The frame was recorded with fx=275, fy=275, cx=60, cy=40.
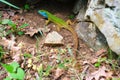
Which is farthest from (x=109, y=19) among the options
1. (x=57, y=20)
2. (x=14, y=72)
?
(x=57, y=20)

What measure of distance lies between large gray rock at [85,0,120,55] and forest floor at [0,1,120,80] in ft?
1.17

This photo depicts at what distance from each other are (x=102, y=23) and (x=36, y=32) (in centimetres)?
132

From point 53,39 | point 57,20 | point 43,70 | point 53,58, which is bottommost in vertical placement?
point 43,70

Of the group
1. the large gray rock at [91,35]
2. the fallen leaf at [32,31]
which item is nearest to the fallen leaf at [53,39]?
the fallen leaf at [32,31]

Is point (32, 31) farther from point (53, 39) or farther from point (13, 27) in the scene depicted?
point (53, 39)

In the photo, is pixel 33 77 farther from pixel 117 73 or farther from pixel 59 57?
pixel 117 73

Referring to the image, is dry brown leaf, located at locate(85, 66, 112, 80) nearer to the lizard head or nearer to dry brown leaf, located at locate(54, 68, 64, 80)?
dry brown leaf, located at locate(54, 68, 64, 80)

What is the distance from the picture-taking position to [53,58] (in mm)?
4125

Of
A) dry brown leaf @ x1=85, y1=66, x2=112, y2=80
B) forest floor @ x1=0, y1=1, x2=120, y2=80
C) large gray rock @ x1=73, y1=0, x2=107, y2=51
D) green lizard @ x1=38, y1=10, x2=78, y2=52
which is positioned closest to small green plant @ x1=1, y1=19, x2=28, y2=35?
forest floor @ x1=0, y1=1, x2=120, y2=80

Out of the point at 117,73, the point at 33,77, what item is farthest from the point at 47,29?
the point at 117,73

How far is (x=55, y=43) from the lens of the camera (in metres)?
4.34

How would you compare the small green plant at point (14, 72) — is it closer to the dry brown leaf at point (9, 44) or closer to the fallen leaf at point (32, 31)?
the dry brown leaf at point (9, 44)

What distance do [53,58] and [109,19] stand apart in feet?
3.40

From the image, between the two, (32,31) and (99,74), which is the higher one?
(32,31)
